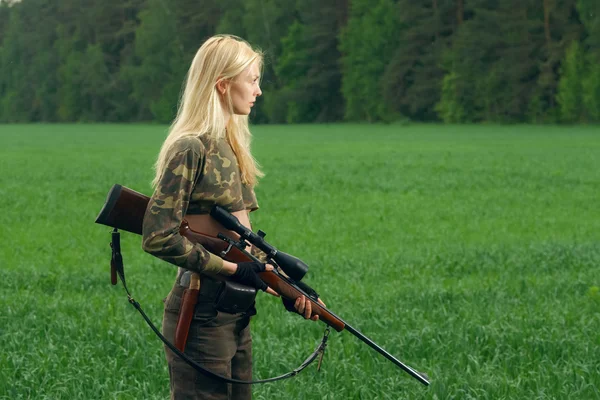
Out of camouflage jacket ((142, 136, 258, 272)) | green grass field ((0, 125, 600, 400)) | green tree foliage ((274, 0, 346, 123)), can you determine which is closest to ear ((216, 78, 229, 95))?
camouflage jacket ((142, 136, 258, 272))

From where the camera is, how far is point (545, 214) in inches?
780

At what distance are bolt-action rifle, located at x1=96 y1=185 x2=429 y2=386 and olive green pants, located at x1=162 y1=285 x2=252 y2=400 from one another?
22 centimetres

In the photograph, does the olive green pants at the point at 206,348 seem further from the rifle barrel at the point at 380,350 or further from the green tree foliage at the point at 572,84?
the green tree foliage at the point at 572,84

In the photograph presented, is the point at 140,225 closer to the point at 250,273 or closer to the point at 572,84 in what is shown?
the point at 250,273

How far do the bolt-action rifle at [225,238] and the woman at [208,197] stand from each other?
0.13 ft

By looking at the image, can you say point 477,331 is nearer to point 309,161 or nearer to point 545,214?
point 545,214

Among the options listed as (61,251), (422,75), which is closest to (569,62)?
(422,75)

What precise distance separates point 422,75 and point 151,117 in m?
40.7

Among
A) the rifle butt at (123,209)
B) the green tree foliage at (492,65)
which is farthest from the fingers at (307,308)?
the green tree foliage at (492,65)

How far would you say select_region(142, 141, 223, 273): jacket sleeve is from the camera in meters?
3.91

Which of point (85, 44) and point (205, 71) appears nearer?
point (205, 71)

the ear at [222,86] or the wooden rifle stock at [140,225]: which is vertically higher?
the ear at [222,86]

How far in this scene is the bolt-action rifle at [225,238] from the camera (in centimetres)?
396

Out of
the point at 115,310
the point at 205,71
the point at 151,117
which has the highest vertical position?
the point at 205,71
